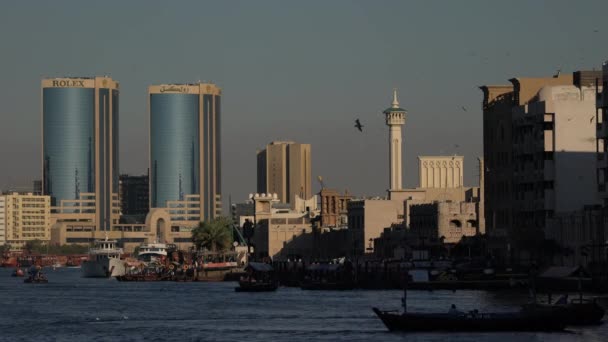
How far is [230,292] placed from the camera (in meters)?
196

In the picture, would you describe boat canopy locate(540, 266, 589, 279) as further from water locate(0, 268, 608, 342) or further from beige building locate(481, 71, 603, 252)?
beige building locate(481, 71, 603, 252)

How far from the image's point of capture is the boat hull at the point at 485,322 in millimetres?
107000

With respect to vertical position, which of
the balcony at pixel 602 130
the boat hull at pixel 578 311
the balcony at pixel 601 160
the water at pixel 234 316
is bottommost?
the water at pixel 234 316

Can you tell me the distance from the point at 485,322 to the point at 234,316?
3262 centimetres

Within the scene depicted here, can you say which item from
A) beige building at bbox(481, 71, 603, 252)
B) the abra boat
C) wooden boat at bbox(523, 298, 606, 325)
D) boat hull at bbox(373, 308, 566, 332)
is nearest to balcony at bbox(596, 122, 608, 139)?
beige building at bbox(481, 71, 603, 252)

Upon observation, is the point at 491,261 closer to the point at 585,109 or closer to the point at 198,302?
the point at 585,109

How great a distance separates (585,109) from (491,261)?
21.4 m

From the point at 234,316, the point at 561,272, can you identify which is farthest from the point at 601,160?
the point at 234,316

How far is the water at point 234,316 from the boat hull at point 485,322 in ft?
2.12

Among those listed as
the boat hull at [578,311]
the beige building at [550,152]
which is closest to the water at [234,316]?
the boat hull at [578,311]

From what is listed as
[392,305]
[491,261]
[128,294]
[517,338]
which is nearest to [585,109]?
[491,261]

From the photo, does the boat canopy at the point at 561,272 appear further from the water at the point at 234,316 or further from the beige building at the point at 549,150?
the beige building at the point at 549,150

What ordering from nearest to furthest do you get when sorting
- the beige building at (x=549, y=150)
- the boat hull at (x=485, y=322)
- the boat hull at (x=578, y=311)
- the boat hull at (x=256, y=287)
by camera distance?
the boat hull at (x=485, y=322), the boat hull at (x=578, y=311), the beige building at (x=549, y=150), the boat hull at (x=256, y=287)

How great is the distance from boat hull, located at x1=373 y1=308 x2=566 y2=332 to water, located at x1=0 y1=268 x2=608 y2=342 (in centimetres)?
65
